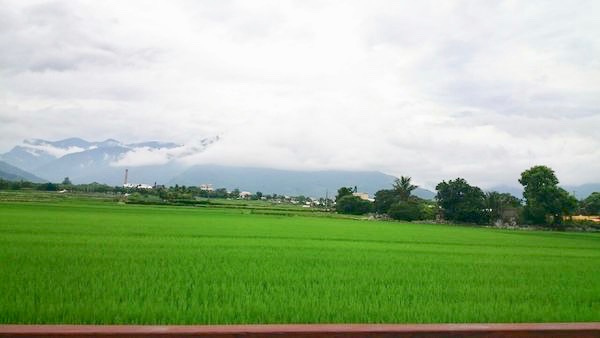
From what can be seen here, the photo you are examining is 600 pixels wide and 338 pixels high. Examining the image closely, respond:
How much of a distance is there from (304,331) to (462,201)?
220ft

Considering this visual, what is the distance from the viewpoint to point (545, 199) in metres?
59.1

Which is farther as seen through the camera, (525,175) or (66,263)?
(525,175)

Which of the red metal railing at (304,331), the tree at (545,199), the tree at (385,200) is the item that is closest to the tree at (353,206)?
the tree at (385,200)

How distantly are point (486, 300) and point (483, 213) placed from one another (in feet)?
202

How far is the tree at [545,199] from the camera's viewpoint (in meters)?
57.8

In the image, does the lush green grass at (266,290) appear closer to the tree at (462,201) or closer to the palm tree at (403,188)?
the tree at (462,201)

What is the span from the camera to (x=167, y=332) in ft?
11.3

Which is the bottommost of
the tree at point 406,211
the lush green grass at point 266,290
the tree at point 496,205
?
the lush green grass at point 266,290

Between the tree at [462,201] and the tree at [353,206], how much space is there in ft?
53.5

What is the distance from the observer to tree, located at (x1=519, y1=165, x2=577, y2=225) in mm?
57844

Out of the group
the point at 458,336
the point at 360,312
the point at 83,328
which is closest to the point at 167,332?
the point at 83,328

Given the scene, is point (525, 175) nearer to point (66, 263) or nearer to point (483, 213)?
point (483, 213)

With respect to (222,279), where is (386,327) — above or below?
above

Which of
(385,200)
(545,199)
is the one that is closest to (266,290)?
(545,199)
